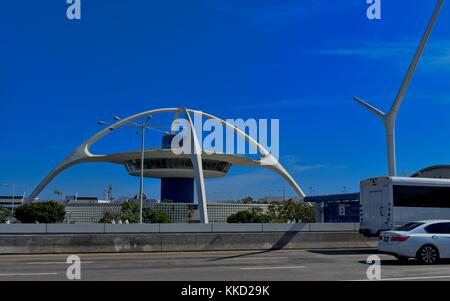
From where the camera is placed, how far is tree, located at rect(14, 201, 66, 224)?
266 feet

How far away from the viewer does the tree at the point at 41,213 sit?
3191 inches

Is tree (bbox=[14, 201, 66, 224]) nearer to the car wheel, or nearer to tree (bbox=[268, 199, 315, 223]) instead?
tree (bbox=[268, 199, 315, 223])

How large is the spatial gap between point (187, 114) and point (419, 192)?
74.9 m

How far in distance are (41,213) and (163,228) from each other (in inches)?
2497

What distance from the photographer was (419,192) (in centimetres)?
2178

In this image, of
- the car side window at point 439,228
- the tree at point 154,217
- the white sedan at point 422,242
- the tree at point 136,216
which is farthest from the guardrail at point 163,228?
the tree at point 154,217

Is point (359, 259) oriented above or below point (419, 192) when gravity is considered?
below

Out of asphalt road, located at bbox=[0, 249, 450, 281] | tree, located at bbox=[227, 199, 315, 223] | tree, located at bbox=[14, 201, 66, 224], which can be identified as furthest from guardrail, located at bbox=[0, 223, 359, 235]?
tree, located at bbox=[14, 201, 66, 224]

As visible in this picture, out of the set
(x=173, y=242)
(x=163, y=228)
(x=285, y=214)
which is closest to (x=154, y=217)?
(x=285, y=214)

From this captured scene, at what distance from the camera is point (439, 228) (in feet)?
55.8

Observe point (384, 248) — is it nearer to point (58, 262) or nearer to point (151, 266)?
point (151, 266)

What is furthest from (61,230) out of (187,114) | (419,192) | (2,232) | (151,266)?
(187,114)

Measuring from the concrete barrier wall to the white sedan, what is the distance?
7.03 m

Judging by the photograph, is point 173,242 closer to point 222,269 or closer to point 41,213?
point 222,269
